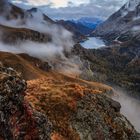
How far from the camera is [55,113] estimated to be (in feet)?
129

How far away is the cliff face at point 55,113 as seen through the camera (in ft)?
97.2

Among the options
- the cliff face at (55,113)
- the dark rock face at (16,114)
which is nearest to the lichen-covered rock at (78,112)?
the cliff face at (55,113)

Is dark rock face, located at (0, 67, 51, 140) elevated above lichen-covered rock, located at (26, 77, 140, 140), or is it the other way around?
dark rock face, located at (0, 67, 51, 140)

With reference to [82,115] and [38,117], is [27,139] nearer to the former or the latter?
[38,117]

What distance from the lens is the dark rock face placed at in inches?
1131

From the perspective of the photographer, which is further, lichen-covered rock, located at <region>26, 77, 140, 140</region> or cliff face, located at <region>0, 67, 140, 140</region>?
lichen-covered rock, located at <region>26, 77, 140, 140</region>

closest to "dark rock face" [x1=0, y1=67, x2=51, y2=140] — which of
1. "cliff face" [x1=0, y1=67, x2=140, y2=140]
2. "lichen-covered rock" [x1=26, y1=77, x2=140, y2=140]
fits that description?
"cliff face" [x1=0, y1=67, x2=140, y2=140]

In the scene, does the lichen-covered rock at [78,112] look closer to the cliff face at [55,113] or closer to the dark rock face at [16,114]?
the cliff face at [55,113]

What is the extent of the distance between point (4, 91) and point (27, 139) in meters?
3.81

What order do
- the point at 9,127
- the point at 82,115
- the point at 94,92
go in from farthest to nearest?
the point at 94,92 → the point at 82,115 → the point at 9,127

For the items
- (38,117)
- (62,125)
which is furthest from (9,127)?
(62,125)

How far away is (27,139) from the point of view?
3009 cm

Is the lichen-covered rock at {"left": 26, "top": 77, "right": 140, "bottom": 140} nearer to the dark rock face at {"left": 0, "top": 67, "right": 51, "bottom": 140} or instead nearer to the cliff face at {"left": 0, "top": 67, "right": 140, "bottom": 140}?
the cliff face at {"left": 0, "top": 67, "right": 140, "bottom": 140}

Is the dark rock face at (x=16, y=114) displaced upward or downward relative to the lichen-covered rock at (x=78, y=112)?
upward
